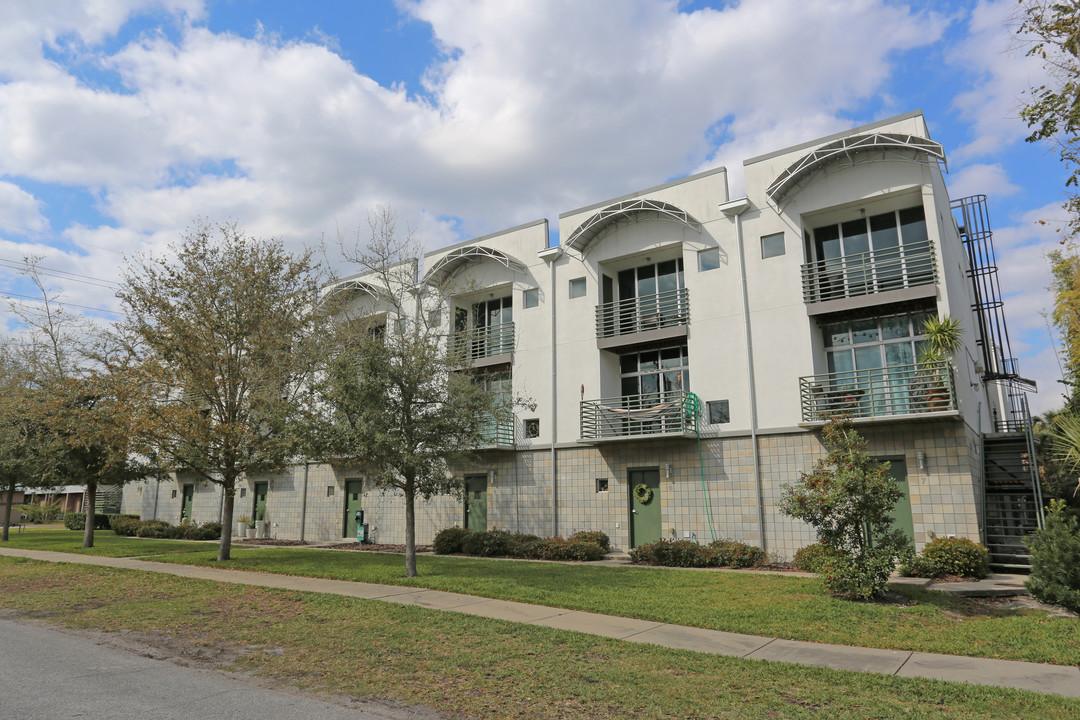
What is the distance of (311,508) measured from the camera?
90.9ft

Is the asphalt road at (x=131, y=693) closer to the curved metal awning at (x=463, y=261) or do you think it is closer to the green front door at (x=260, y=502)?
the curved metal awning at (x=463, y=261)

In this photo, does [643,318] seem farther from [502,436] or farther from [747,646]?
Result: [747,646]

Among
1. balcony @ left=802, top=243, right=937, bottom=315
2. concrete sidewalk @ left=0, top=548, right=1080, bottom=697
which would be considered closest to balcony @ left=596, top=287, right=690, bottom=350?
balcony @ left=802, top=243, right=937, bottom=315

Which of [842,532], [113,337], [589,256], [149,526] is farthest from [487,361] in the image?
[149,526]

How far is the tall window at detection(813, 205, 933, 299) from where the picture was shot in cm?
1700

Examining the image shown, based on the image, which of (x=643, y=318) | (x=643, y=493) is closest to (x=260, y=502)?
(x=643, y=493)

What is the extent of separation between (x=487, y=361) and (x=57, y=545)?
1726 cm

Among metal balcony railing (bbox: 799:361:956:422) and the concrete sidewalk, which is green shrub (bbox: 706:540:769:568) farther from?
the concrete sidewalk

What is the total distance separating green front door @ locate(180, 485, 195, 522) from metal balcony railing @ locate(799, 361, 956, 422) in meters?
30.6

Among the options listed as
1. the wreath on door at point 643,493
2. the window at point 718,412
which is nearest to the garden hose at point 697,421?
the window at point 718,412

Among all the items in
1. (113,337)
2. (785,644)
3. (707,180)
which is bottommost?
(785,644)

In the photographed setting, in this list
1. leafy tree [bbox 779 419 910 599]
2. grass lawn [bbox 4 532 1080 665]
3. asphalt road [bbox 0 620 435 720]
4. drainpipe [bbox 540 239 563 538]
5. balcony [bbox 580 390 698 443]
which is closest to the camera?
asphalt road [bbox 0 620 435 720]

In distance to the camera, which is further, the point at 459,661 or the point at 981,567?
the point at 981,567

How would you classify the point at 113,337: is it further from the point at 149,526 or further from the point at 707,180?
the point at 707,180
